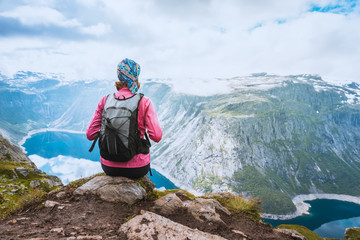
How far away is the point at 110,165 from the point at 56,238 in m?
3.11

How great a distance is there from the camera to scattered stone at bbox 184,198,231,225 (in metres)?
6.66

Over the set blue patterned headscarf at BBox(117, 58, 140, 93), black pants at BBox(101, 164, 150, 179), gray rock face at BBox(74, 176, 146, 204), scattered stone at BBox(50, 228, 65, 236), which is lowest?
gray rock face at BBox(74, 176, 146, 204)

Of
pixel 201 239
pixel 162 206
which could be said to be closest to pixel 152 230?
pixel 201 239

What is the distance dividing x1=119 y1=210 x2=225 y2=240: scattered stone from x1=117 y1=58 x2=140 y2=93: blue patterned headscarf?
4492 mm

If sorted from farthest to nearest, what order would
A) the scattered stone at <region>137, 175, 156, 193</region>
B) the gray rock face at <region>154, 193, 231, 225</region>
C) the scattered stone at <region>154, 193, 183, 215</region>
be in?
the scattered stone at <region>137, 175, 156, 193</region>, the scattered stone at <region>154, 193, 183, 215</region>, the gray rock face at <region>154, 193, 231, 225</region>

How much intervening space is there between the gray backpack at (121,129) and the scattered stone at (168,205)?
2128 millimetres

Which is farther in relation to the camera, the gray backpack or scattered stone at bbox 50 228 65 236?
the gray backpack

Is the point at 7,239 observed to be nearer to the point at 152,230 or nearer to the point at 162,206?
the point at 152,230

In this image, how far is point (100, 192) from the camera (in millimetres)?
7121

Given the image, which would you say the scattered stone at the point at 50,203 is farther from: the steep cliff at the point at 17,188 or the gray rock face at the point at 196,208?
the gray rock face at the point at 196,208

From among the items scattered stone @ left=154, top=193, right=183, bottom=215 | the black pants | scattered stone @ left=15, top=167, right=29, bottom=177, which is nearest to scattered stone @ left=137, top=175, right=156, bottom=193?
the black pants

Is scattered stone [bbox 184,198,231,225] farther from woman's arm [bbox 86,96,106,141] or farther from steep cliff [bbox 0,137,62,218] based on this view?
steep cliff [bbox 0,137,62,218]

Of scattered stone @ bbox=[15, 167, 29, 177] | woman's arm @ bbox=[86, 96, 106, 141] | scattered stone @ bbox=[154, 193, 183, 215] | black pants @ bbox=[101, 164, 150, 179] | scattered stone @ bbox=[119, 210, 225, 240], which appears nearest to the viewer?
scattered stone @ bbox=[119, 210, 225, 240]

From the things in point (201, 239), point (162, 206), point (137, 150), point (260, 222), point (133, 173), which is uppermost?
point (137, 150)
